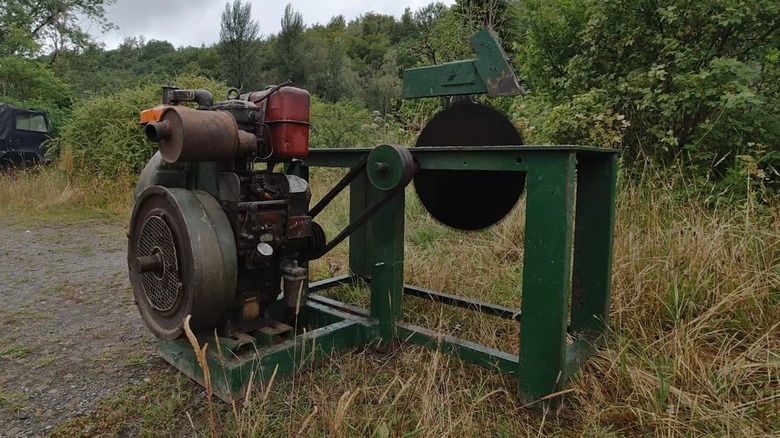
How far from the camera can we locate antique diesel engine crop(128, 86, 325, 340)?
182 cm

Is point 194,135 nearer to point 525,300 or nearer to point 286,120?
point 286,120

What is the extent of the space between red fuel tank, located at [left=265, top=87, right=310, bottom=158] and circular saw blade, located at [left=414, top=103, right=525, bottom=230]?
58 centimetres

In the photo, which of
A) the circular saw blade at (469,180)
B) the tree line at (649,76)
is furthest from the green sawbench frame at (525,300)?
the tree line at (649,76)

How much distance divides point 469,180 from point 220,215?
45.8 inches

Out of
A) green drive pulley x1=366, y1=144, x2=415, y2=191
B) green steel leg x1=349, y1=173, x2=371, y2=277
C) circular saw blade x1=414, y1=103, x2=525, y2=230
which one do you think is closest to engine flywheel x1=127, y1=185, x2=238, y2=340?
green drive pulley x1=366, y1=144, x2=415, y2=191

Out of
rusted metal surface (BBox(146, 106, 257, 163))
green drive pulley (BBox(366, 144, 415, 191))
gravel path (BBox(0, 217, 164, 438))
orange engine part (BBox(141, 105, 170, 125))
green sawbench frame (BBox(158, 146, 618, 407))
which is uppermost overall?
orange engine part (BBox(141, 105, 170, 125))

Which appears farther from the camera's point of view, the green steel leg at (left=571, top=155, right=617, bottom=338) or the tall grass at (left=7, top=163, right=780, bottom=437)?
the green steel leg at (left=571, top=155, right=617, bottom=338)

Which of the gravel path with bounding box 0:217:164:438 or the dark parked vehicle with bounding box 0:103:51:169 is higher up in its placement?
the dark parked vehicle with bounding box 0:103:51:169

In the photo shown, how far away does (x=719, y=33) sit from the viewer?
140 inches

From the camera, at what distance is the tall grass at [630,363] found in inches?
64.2

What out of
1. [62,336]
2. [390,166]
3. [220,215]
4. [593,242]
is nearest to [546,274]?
[593,242]

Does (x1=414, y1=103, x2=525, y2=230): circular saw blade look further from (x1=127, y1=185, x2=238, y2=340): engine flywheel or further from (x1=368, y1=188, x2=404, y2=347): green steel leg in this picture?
(x1=127, y1=185, x2=238, y2=340): engine flywheel

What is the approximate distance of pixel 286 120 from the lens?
6.64 ft

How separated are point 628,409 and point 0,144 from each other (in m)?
11.2
